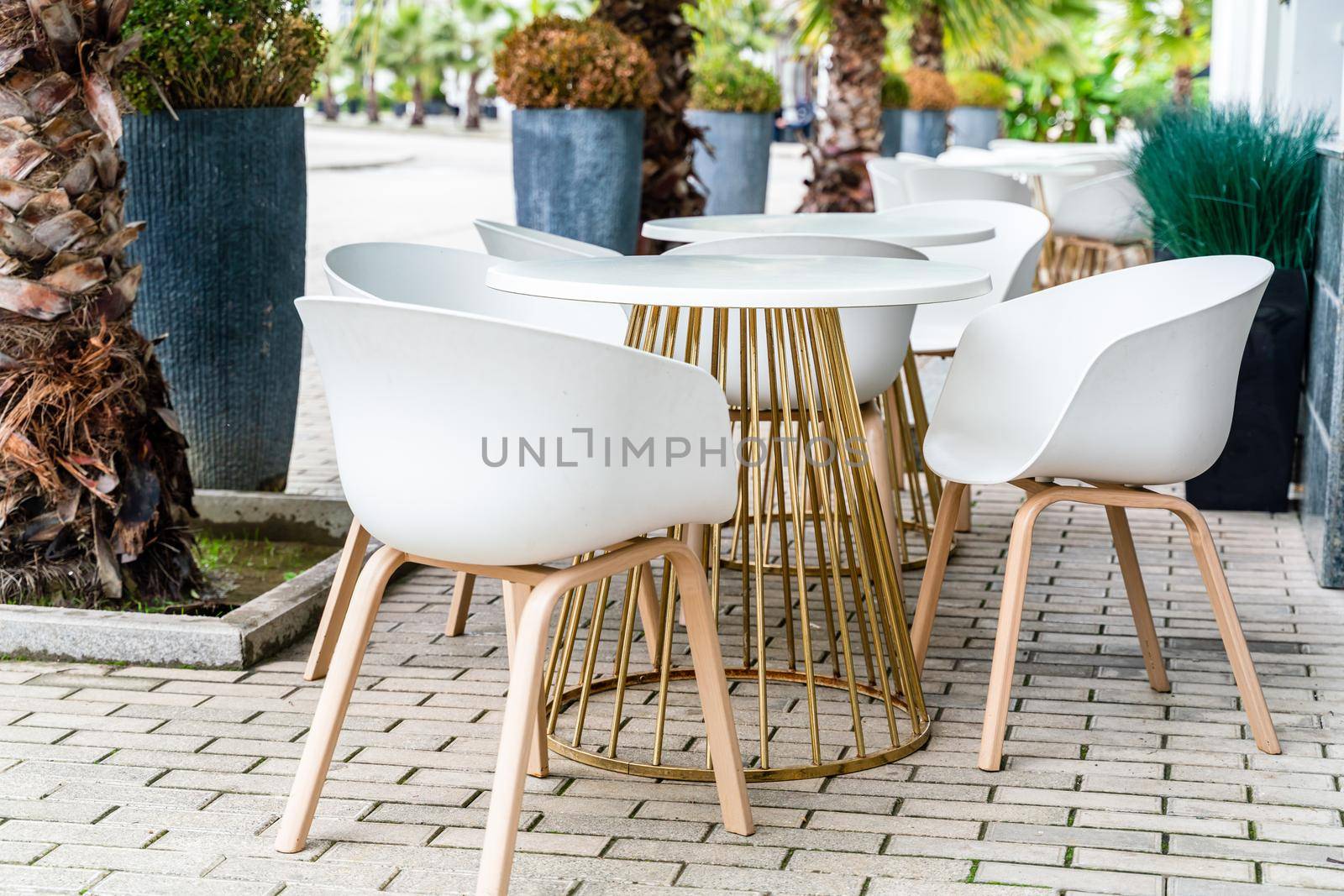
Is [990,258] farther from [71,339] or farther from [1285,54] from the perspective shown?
[1285,54]

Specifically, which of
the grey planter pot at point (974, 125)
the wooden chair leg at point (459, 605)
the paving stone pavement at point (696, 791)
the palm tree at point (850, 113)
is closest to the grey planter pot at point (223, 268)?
the paving stone pavement at point (696, 791)

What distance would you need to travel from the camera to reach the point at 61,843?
91.7 inches

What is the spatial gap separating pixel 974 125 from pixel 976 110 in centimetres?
16

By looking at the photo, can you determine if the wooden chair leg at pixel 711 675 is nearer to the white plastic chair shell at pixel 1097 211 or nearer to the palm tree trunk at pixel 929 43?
the white plastic chair shell at pixel 1097 211

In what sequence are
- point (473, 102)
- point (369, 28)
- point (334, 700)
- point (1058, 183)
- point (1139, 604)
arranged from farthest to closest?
point (473, 102) < point (1058, 183) < point (369, 28) < point (1139, 604) < point (334, 700)

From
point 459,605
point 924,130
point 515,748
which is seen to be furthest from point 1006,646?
point 924,130

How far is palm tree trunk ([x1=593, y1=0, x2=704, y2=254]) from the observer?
715cm

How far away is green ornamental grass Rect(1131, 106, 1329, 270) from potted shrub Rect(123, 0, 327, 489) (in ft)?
8.32

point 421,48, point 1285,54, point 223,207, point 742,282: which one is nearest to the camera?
point 742,282

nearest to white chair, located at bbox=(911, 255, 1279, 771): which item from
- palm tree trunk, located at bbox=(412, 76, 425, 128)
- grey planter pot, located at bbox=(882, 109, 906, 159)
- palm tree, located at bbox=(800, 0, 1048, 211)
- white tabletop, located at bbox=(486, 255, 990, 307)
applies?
white tabletop, located at bbox=(486, 255, 990, 307)

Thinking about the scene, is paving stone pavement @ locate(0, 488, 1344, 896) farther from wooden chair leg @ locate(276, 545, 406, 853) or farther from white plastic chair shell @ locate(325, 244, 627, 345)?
white plastic chair shell @ locate(325, 244, 627, 345)

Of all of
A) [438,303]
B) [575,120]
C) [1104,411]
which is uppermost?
[575,120]

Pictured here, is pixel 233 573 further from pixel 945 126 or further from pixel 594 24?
pixel 945 126

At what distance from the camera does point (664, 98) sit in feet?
23.6
